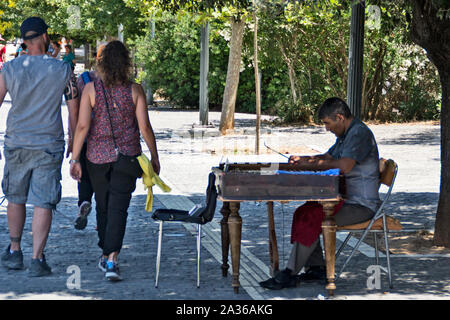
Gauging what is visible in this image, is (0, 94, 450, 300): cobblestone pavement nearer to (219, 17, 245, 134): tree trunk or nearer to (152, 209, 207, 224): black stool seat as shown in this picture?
(152, 209, 207, 224): black stool seat

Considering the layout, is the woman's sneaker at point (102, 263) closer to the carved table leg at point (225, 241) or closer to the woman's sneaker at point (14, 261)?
the woman's sneaker at point (14, 261)

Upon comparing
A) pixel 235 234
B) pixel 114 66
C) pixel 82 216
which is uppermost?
pixel 114 66

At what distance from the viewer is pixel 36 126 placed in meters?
6.76

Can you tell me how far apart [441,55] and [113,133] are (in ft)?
10.6

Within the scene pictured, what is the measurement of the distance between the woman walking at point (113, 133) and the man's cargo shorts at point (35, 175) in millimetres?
215

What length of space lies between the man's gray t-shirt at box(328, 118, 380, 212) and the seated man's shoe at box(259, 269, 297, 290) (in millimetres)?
754

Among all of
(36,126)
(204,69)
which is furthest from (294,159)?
(204,69)

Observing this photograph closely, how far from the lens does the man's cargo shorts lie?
6.79 metres

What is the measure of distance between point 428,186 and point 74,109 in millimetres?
6800

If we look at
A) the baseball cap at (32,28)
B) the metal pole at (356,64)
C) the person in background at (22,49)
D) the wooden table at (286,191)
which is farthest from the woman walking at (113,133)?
the metal pole at (356,64)
